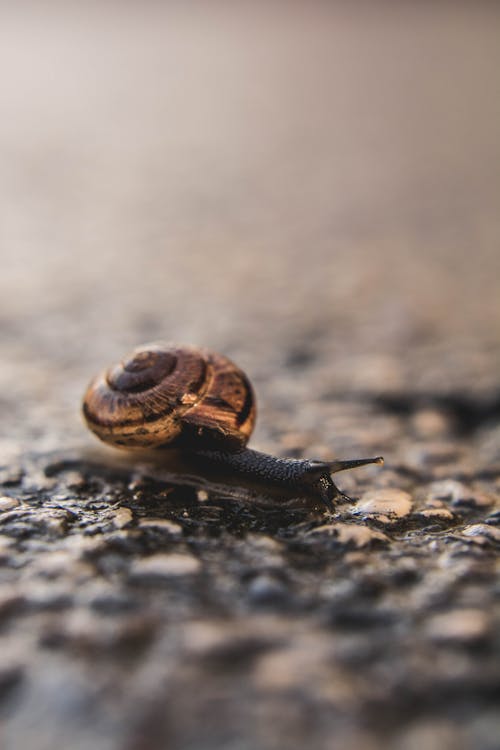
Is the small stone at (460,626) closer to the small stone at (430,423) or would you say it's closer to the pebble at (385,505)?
the pebble at (385,505)

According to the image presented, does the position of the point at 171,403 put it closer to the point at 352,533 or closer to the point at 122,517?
the point at 122,517

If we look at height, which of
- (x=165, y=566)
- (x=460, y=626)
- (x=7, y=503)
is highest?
(x=7, y=503)

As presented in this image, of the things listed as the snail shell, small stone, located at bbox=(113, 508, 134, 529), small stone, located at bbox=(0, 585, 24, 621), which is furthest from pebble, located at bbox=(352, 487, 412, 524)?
small stone, located at bbox=(0, 585, 24, 621)

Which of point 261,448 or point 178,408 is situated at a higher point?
point 178,408

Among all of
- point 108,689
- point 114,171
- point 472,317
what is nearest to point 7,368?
point 108,689

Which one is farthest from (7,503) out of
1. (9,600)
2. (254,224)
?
(254,224)

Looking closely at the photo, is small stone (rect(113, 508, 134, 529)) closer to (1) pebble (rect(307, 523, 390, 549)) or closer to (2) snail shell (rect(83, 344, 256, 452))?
(2) snail shell (rect(83, 344, 256, 452))

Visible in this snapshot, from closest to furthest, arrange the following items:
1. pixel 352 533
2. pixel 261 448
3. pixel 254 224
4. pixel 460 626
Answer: pixel 460 626 → pixel 352 533 → pixel 261 448 → pixel 254 224

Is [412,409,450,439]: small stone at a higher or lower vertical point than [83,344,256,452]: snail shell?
lower
